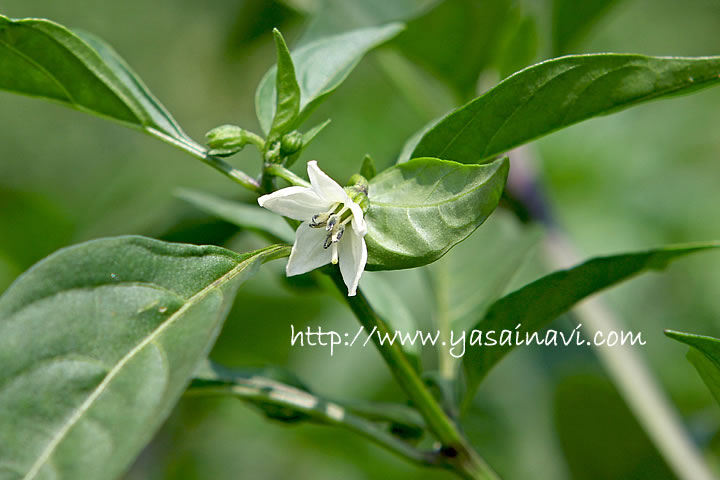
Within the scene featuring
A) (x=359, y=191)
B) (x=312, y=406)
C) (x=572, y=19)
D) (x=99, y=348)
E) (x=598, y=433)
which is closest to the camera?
(x=99, y=348)

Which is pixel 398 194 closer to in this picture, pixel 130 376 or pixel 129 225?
pixel 130 376

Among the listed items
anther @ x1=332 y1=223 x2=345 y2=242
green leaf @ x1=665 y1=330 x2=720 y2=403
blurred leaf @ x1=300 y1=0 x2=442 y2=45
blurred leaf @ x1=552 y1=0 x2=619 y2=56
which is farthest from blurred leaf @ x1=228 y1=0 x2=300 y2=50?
green leaf @ x1=665 y1=330 x2=720 y2=403

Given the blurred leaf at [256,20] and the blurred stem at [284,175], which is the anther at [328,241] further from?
the blurred leaf at [256,20]

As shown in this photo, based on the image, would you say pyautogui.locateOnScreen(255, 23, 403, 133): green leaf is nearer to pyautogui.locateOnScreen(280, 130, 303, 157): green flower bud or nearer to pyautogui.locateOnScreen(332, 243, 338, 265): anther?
pyautogui.locateOnScreen(280, 130, 303, 157): green flower bud

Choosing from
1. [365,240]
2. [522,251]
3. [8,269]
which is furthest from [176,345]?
[8,269]

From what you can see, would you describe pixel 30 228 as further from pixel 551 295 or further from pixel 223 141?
pixel 551 295

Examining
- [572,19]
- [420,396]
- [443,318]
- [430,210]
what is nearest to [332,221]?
[430,210]
